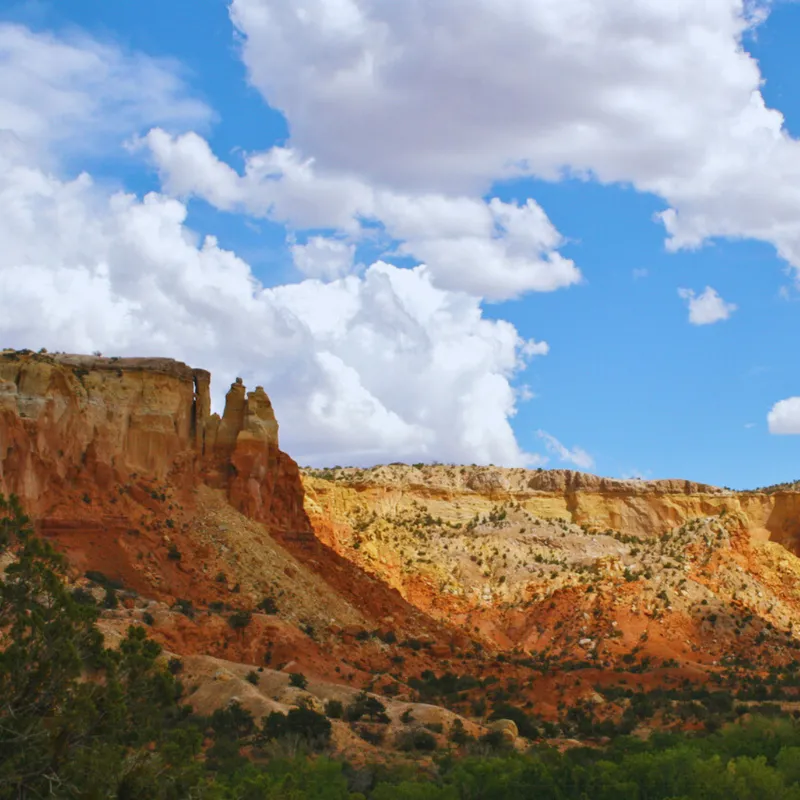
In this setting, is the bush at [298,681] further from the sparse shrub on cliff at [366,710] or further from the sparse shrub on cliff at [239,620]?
the sparse shrub on cliff at [239,620]

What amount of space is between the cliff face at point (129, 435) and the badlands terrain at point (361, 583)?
9cm

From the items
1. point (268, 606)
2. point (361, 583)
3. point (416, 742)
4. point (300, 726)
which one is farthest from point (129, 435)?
point (416, 742)

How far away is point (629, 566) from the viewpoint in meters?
81.8

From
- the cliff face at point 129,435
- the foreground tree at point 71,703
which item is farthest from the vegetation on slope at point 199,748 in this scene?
the cliff face at point 129,435

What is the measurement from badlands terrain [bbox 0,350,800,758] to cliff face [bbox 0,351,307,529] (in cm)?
9

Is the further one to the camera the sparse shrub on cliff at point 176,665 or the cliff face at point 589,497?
the cliff face at point 589,497

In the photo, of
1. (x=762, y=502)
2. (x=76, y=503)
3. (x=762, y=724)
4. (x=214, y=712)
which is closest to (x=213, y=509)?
(x=76, y=503)

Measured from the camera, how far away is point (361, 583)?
60906mm

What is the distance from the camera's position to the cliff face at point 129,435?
161 ft

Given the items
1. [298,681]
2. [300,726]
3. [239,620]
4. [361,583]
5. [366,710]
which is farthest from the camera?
[361,583]

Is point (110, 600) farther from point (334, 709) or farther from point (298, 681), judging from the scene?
point (334, 709)

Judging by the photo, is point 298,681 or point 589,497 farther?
point 589,497

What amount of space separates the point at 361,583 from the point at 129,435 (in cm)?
1418

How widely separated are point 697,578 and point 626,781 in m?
45.8
